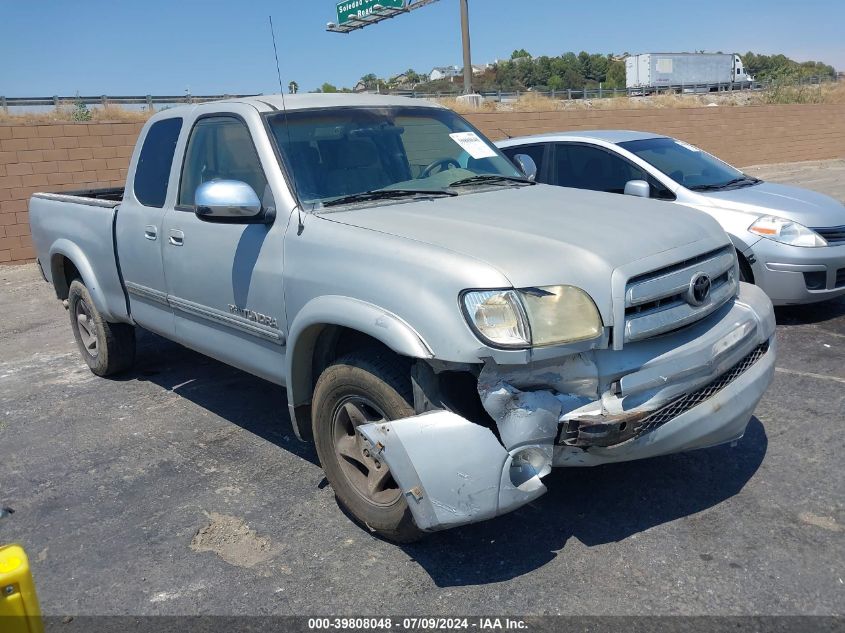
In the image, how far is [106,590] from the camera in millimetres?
3225

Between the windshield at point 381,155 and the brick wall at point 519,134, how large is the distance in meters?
5.58

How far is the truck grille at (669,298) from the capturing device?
3.06m

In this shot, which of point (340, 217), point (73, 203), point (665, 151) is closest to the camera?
point (340, 217)

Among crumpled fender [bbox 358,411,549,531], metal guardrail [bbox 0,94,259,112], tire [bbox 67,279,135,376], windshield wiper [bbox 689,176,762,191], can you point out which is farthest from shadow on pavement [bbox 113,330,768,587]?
metal guardrail [bbox 0,94,259,112]

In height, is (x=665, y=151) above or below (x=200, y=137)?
below

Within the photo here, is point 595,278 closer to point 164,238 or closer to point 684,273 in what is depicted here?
point 684,273

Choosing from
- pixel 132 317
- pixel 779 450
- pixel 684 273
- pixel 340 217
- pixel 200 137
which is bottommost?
pixel 779 450

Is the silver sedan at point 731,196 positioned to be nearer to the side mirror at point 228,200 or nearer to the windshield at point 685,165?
the windshield at point 685,165

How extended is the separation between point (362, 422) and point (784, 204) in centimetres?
482

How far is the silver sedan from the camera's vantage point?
→ 245 inches

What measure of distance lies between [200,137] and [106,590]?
2.62 m

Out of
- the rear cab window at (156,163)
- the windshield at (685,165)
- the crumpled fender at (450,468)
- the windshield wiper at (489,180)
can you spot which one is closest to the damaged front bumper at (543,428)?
the crumpled fender at (450,468)

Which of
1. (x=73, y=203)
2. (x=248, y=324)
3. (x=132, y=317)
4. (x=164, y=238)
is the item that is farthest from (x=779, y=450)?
(x=73, y=203)

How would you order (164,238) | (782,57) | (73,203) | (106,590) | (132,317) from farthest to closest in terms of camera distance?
(782,57) < (73,203) < (132,317) < (164,238) < (106,590)
